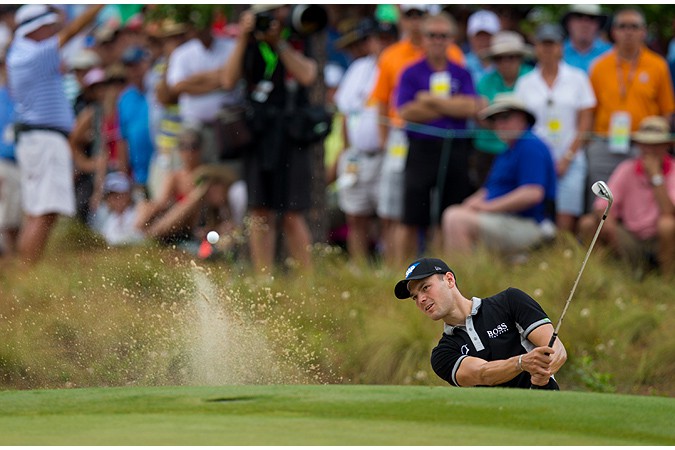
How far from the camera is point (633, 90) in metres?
11.5

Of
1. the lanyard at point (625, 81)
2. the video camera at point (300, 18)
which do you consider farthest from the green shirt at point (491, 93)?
the video camera at point (300, 18)

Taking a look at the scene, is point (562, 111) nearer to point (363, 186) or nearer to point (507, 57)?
point (507, 57)

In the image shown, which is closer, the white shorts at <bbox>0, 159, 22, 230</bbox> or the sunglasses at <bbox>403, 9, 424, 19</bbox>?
the sunglasses at <bbox>403, 9, 424, 19</bbox>

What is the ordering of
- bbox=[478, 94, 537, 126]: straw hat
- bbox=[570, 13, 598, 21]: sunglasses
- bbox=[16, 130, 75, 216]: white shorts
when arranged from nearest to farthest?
1. bbox=[478, 94, 537, 126]: straw hat
2. bbox=[16, 130, 75, 216]: white shorts
3. bbox=[570, 13, 598, 21]: sunglasses

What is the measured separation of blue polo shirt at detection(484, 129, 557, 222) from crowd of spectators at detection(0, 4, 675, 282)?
0.04 feet

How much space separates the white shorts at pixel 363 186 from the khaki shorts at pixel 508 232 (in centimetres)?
133

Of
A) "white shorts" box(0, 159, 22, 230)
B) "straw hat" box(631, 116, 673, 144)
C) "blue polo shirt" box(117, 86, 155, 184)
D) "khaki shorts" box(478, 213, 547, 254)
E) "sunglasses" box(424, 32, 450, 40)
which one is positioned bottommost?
"white shorts" box(0, 159, 22, 230)

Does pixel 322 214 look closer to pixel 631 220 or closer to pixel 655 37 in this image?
pixel 631 220

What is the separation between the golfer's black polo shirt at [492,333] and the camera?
6574 millimetres

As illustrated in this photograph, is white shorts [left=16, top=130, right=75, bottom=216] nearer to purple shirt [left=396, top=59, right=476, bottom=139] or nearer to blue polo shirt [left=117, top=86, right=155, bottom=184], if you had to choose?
blue polo shirt [left=117, top=86, right=155, bottom=184]

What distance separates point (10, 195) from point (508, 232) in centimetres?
448

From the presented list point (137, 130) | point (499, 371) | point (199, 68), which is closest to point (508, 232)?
point (199, 68)

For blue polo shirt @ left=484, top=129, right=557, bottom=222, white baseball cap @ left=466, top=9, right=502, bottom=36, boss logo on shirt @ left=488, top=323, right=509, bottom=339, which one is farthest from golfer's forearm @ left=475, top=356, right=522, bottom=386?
white baseball cap @ left=466, top=9, right=502, bottom=36

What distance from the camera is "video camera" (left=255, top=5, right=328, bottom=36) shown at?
1098 centimetres
